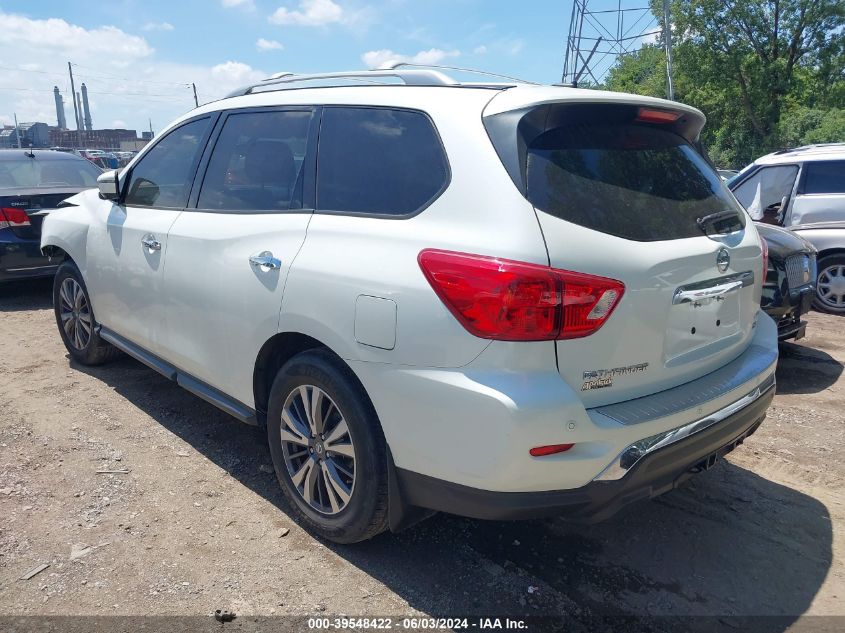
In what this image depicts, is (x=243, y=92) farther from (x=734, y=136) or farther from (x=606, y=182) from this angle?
(x=734, y=136)

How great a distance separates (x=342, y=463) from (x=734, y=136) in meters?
32.4

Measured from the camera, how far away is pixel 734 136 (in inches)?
1215

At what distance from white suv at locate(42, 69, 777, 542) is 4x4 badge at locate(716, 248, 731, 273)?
1 centimetres

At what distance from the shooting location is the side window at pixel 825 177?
7.68m

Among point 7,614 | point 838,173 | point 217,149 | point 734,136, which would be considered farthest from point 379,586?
point 734,136

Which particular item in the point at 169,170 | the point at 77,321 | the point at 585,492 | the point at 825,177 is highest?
the point at 169,170

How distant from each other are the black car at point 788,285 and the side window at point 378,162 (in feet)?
10.7

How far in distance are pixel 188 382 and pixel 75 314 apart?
1972 millimetres

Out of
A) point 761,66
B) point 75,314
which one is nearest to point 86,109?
point 761,66

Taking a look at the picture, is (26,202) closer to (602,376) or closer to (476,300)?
(476,300)

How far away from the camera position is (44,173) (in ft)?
27.3

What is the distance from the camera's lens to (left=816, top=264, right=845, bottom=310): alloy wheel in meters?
7.51

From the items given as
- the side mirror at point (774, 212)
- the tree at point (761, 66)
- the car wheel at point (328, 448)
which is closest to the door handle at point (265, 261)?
the car wheel at point (328, 448)

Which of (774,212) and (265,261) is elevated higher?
(265,261)
